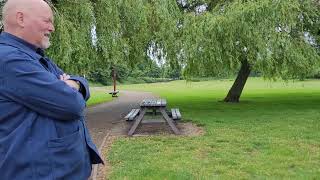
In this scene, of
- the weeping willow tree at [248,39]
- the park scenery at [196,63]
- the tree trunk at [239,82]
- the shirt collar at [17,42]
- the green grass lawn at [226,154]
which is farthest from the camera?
the tree trunk at [239,82]

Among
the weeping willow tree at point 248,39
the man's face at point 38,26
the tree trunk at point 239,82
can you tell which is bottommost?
the tree trunk at point 239,82

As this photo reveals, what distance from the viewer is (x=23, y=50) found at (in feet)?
8.26

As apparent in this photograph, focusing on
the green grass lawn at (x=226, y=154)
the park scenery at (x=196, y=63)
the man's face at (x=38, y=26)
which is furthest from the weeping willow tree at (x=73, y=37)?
the man's face at (x=38, y=26)

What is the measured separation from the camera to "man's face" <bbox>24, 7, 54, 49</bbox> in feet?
8.41

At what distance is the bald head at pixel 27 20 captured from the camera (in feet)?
8.39

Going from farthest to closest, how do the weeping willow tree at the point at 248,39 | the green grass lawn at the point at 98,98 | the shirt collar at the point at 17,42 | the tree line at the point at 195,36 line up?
the green grass lawn at the point at 98,98 → the weeping willow tree at the point at 248,39 → the tree line at the point at 195,36 → the shirt collar at the point at 17,42

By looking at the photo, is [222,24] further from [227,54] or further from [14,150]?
[14,150]

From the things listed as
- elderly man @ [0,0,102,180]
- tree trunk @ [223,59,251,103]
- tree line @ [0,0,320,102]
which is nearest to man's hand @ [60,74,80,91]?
elderly man @ [0,0,102,180]

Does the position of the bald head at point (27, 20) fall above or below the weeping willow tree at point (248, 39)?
below

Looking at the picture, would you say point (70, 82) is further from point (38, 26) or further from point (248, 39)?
point (248, 39)

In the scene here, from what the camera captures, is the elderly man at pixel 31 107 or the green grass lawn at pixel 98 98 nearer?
the elderly man at pixel 31 107

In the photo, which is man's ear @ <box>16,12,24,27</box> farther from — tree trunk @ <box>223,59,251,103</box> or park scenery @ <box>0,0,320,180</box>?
tree trunk @ <box>223,59,251,103</box>

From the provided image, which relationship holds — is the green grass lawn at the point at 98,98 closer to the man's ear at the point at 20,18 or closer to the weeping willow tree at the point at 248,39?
the weeping willow tree at the point at 248,39

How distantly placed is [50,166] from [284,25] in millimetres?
14108
